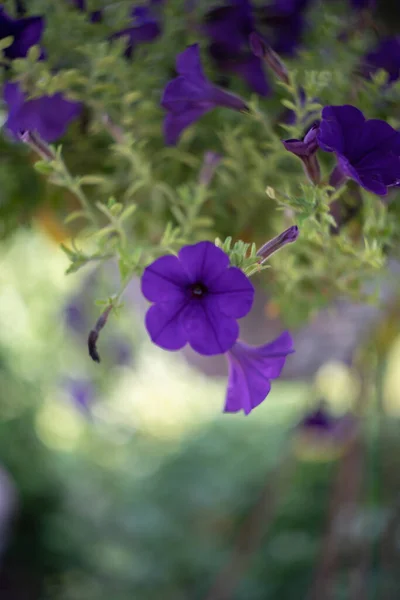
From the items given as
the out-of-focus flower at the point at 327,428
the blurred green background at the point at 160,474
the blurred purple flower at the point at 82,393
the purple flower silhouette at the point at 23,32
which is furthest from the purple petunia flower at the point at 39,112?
the blurred purple flower at the point at 82,393

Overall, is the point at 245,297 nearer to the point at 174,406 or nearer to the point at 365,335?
the point at 365,335

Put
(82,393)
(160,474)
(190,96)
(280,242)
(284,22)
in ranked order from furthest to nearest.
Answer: (160,474) < (82,393) < (284,22) < (190,96) < (280,242)

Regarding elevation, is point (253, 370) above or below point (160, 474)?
above

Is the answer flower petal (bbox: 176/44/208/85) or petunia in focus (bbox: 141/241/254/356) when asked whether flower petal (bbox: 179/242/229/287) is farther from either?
flower petal (bbox: 176/44/208/85)

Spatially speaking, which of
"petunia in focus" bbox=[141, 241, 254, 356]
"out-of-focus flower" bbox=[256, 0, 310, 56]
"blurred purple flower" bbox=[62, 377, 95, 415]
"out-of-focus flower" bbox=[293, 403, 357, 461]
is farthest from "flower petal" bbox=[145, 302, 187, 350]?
"blurred purple flower" bbox=[62, 377, 95, 415]

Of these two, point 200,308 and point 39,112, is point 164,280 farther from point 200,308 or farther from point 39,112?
point 39,112

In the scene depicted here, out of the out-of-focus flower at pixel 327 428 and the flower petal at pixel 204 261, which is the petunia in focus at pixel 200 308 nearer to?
the flower petal at pixel 204 261

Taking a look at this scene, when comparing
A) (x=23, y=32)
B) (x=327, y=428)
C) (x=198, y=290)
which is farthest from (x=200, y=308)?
(x=327, y=428)
